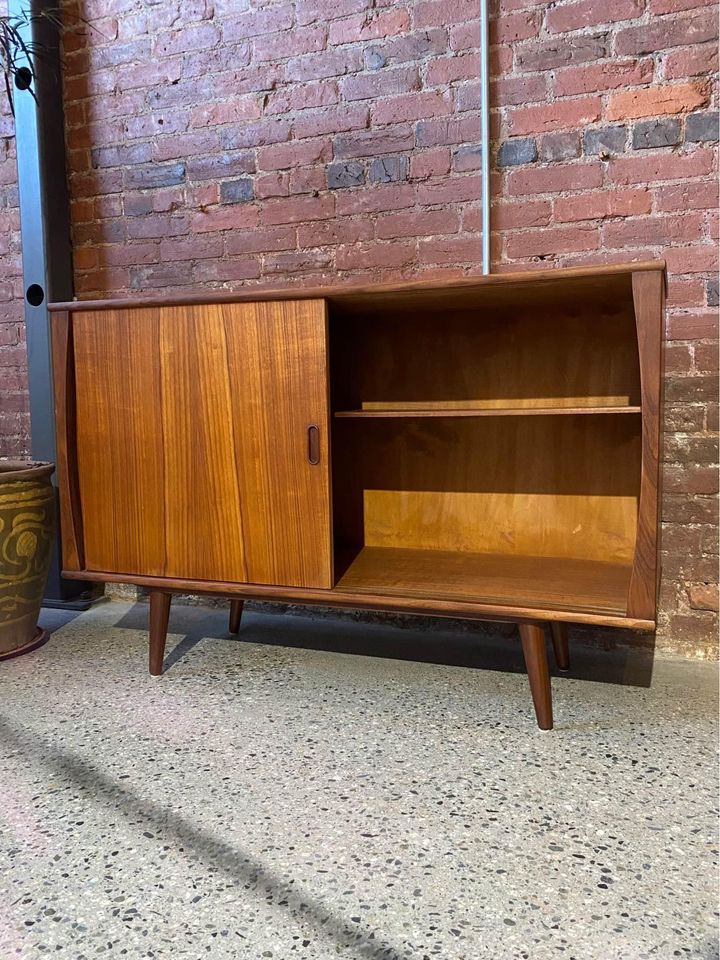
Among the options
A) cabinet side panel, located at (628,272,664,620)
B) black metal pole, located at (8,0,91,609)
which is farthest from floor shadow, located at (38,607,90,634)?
cabinet side panel, located at (628,272,664,620)

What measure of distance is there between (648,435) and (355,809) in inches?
33.3

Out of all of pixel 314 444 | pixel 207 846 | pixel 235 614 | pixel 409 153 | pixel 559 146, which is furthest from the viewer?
pixel 235 614

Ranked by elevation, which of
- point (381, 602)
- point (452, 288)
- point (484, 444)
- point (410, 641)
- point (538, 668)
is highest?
point (452, 288)

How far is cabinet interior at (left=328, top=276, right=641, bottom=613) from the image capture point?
1691mm

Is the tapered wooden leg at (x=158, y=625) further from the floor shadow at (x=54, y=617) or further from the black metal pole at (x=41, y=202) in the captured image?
the black metal pole at (x=41, y=202)

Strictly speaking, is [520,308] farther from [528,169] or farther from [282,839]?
[282,839]

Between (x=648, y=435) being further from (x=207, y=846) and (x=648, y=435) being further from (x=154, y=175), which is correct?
(x=154, y=175)

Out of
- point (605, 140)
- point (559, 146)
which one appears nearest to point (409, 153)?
point (559, 146)

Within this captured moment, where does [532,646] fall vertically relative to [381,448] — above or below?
below

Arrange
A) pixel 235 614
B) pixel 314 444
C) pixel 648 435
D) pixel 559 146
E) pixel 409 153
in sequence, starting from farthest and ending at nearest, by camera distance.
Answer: pixel 235 614, pixel 409 153, pixel 559 146, pixel 314 444, pixel 648 435

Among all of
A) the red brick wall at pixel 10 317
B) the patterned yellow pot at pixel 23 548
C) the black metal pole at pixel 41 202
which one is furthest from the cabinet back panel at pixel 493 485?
the red brick wall at pixel 10 317

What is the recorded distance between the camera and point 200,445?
163cm

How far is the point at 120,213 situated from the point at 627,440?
1.64 m

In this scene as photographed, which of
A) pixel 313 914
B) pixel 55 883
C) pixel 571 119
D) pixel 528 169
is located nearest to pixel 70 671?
pixel 55 883
